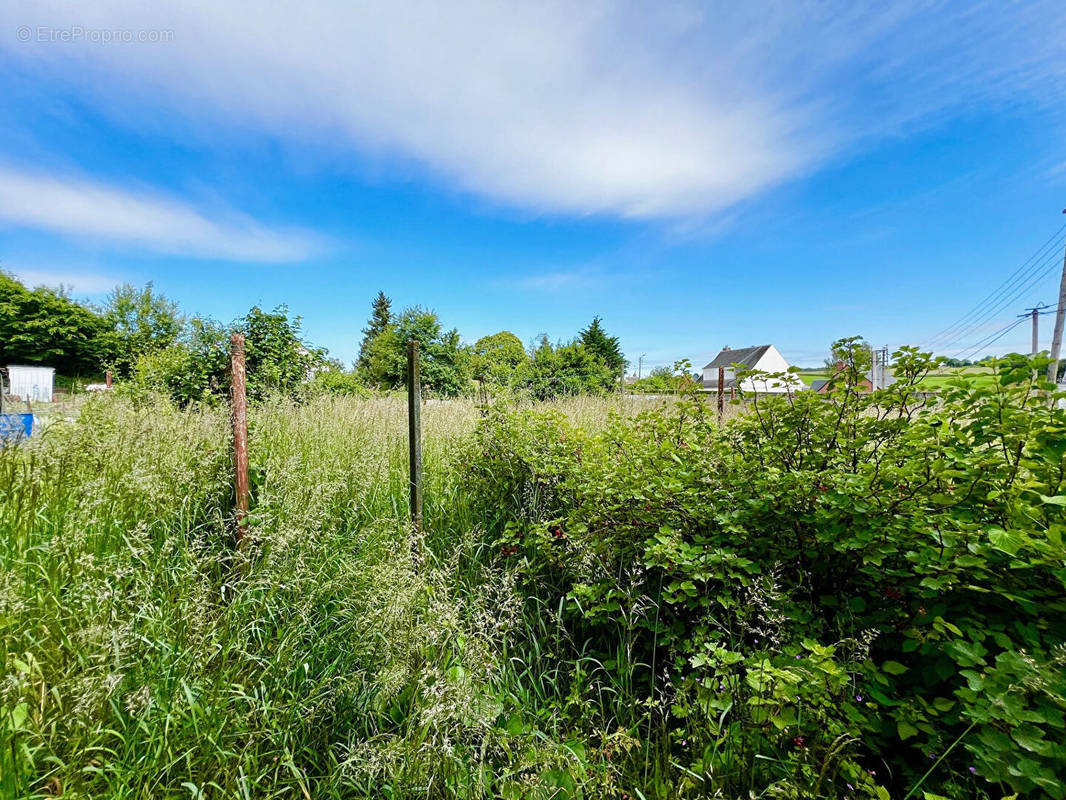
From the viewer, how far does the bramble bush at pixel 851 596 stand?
111 cm

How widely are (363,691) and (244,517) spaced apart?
4.13ft

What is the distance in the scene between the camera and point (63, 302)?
116 feet

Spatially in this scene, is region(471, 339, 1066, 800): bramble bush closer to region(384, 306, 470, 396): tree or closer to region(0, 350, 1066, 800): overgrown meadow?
region(0, 350, 1066, 800): overgrown meadow

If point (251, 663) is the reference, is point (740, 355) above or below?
above

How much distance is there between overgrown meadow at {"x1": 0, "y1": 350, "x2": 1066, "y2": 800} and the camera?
119 cm

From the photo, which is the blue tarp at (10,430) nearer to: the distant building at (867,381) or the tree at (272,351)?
the tree at (272,351)

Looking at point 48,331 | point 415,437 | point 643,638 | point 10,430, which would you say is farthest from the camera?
point 48,331

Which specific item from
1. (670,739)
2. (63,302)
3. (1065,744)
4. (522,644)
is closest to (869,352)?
(1065,744)

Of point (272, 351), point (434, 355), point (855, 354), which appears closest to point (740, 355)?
point (434, 355)

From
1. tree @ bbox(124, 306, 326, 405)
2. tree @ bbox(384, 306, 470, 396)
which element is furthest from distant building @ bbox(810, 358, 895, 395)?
tree @ bbox(384, 306, 470, 396)

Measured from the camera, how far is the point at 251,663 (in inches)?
68.0

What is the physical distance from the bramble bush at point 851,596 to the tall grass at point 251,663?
341 mm

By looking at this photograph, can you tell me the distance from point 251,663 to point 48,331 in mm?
49208

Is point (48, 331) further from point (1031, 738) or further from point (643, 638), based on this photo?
point (1031, 738)
